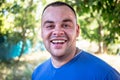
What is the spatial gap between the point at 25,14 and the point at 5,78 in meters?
1.39

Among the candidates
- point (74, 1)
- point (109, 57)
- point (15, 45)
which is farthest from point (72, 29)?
point (109, 57)

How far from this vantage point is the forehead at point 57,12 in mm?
1780

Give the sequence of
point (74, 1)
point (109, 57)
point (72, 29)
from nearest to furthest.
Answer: point (72, 29), point (74, 1), point (109, 57)

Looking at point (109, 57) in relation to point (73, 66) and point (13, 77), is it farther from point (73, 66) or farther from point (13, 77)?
point (73, 66)

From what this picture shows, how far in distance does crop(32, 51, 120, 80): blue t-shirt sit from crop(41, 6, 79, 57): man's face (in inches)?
3.2

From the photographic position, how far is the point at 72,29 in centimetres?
178

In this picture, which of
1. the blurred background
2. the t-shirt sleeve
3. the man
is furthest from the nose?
the blurred background

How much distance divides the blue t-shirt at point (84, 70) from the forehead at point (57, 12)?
25cm

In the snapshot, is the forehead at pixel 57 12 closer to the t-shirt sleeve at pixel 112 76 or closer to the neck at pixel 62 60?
the neck at pixel 62 60

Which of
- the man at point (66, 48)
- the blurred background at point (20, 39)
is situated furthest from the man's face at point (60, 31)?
the blurred background at point (20, 39)

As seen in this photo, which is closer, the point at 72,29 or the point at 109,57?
the point at 72,29

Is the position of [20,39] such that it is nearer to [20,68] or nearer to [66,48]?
[20,68]

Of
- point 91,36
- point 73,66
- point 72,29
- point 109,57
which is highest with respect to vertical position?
point 72,29

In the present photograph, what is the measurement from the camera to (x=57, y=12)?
1.80 metres
